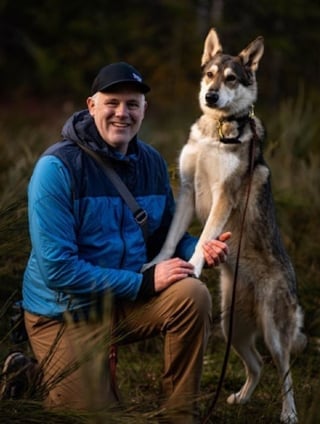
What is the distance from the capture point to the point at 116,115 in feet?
11.9

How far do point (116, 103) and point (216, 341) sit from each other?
2.12 metres

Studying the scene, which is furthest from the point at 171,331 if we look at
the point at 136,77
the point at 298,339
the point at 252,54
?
the point at 252,54

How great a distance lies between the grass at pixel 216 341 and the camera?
8.84ft

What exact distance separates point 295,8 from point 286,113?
8.65 m

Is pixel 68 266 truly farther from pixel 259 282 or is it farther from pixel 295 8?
pixel 295 8

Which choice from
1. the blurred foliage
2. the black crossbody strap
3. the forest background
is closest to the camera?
the black crossbody strap

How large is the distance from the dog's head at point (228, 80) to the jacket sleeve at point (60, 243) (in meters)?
1.47

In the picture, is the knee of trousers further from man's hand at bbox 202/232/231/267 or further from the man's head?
the man's head

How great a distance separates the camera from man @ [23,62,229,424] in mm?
3373

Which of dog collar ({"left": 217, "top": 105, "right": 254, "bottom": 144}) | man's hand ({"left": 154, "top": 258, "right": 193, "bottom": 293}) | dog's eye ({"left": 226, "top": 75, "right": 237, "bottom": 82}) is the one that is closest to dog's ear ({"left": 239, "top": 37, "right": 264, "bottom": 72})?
dog's eye ({"left": 226, "top": 75, "right": 237, "bottom": 82})

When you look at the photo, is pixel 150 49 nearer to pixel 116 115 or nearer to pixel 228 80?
pixel 228 80

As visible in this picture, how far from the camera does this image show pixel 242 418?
3.73 metres

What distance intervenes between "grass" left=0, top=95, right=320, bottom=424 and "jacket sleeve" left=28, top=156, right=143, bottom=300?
281 millimetres

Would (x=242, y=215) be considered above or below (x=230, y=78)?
below
